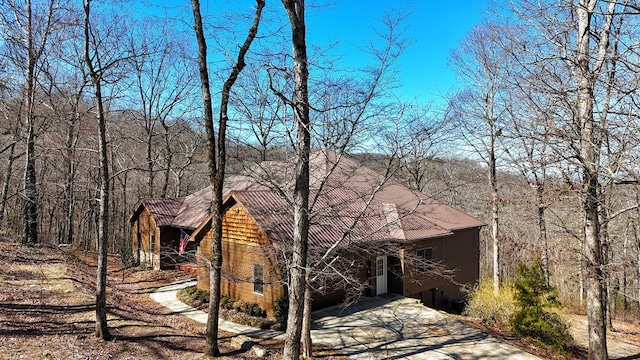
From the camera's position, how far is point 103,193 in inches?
327

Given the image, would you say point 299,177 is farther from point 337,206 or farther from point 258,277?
point 258,277

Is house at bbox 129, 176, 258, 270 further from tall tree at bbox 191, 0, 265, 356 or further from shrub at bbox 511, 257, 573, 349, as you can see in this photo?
shrub at bbox 511, 257, 573, 349

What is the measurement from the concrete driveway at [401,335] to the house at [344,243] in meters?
1.20

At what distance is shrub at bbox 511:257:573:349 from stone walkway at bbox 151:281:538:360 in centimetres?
140

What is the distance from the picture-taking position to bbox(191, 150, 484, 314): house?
11.6m

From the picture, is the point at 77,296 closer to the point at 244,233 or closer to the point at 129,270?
the point at 244,233

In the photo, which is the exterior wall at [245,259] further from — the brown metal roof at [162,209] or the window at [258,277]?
the brown metal roof at [162,209]

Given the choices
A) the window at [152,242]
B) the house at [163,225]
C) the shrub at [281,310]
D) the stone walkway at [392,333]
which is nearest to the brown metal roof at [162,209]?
the house at [163,225]

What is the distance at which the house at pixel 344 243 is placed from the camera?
38.1 ft

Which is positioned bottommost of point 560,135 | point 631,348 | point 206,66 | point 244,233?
point 631,348

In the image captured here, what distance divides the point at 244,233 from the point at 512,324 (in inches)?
388

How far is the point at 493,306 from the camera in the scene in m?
15.1

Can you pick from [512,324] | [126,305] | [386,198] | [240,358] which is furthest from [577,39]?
[126,305]

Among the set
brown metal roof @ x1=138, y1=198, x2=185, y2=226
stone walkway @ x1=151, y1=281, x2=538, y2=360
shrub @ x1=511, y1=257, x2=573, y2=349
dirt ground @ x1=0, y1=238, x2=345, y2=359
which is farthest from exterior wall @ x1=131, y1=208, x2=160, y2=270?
shrub @ x1=511, y1=257, x2=573, y2=349
